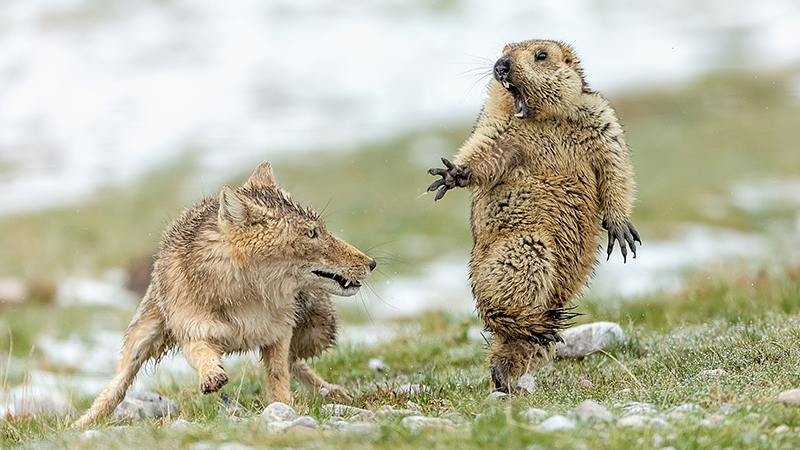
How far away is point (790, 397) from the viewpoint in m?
4.69

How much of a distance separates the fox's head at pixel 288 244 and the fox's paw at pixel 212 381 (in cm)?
87

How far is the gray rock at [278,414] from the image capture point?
5023 mm

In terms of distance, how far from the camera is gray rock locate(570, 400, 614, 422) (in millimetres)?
4375

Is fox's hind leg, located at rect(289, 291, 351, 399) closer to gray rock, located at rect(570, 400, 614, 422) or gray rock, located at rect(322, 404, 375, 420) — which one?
gray rock, located at rect(322, 404, 375, 420)

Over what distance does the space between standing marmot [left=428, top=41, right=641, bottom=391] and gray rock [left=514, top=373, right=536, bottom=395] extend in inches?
2.5

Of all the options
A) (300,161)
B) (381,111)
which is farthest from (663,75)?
(300,161)

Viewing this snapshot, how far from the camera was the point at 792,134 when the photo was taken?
35969 millimetres

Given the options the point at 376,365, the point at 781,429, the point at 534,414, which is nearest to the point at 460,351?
the point at 376,365

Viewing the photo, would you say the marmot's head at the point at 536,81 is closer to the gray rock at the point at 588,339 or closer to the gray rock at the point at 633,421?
the gray rock at the point at 588,339

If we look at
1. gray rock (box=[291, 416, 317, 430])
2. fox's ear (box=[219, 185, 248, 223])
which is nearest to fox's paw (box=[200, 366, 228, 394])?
gray rock (box=[291, 416, 317, 430])

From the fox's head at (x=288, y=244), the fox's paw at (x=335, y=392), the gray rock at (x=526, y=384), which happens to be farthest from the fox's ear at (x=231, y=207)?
the gray rock at (x=526, y=384)

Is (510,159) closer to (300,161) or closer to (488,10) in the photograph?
(300,161)

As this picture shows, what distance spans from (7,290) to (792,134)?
32.8 meters

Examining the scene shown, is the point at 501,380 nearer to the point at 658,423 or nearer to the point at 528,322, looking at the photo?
the point at 528,322
